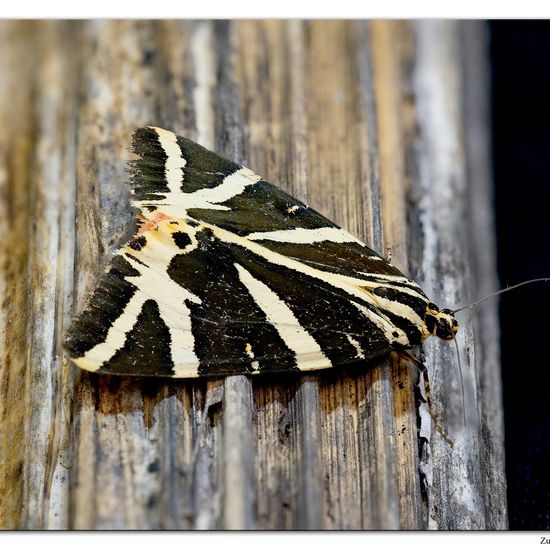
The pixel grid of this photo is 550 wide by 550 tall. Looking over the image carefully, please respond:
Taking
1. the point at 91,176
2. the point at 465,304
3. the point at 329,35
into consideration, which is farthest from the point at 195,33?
the point at 465,304

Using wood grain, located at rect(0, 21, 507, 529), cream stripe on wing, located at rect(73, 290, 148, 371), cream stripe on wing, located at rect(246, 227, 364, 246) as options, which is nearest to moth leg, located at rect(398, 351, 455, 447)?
wood grain, located at rect(0, 21, 507, 529)

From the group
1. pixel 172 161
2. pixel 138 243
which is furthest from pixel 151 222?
pixel 172 161

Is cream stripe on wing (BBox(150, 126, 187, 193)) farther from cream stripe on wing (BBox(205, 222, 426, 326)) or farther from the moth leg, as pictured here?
the moth leg

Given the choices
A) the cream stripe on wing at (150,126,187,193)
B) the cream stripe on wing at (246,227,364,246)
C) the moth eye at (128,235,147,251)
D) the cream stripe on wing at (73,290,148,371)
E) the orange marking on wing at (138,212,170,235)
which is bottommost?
the cream stripe on wing at (73,290,148,371)

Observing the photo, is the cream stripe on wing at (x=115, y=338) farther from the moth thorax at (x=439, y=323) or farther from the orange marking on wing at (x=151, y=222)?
the moth thorax at (x=439, y=323)

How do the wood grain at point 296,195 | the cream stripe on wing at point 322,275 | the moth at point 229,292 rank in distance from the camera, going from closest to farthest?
the wood grain at point 296,195 < the moth at point 229,292 < the cream stripe on wing at point 322,275

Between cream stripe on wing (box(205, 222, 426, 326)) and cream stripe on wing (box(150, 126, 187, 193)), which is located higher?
cream stripe on wing (box(150, 126, 187, 193))

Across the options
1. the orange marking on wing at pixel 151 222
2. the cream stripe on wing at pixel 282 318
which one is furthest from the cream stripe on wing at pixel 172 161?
the cream stripe on wing at pixel 282 318
